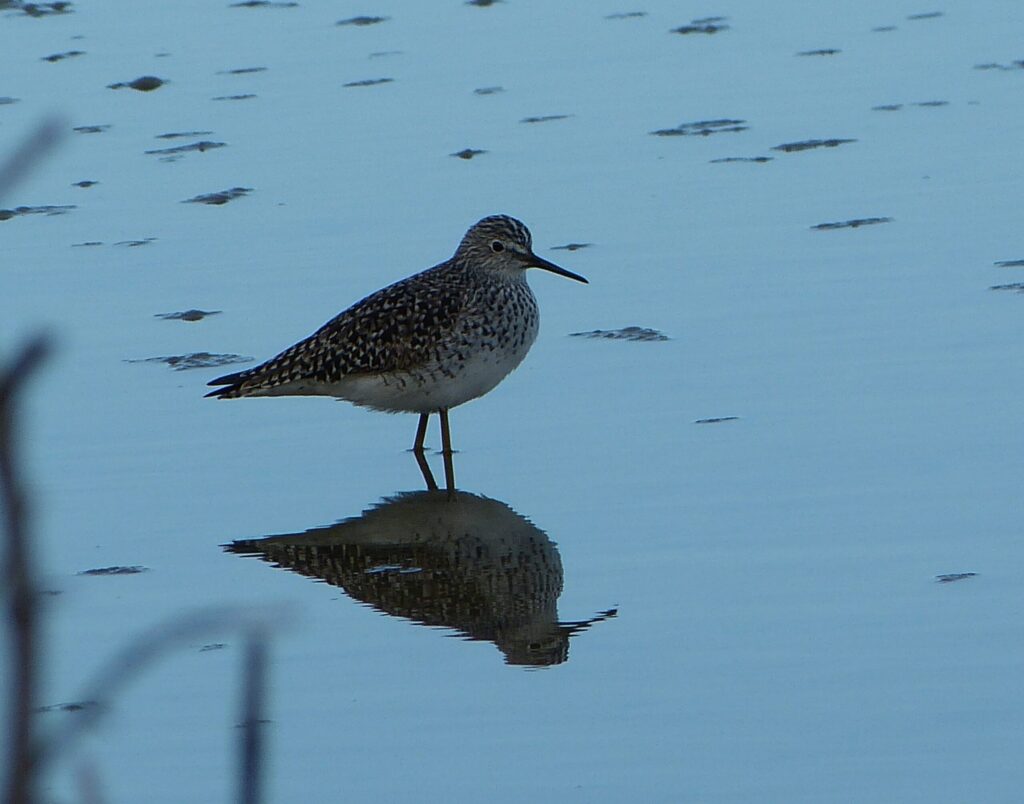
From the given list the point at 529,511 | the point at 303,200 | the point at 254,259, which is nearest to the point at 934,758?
the point at 529,511

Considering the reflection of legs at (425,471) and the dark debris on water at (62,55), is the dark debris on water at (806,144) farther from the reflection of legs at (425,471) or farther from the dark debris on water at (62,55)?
the dark debris on water at (62,55)

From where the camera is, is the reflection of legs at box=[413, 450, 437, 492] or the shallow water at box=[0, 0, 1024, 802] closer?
the shallow water at box=[0, 0, 1024, 802]

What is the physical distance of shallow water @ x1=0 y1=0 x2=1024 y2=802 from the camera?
4441 millimetres

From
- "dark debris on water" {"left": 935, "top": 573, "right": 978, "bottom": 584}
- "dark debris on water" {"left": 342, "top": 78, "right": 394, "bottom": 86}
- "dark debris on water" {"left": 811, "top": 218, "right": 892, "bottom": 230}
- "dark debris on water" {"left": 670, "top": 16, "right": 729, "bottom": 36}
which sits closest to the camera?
"dark debris on water" {"left": 935, "top": 573, "right": 978, "bottom": 584}

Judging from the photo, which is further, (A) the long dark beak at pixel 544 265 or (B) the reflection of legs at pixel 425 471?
(A) the long dark beak at pixel 544 265

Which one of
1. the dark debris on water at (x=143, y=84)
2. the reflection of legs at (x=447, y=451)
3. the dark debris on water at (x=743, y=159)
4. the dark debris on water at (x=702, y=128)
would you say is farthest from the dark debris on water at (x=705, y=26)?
the reflection of legs at (x=447, y=451)

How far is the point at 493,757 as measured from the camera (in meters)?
4.29

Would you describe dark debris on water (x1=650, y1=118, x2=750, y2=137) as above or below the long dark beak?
below

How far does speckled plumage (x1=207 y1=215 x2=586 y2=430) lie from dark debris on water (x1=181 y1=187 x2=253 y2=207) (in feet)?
8.54

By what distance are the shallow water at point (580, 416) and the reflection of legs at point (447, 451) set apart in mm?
48

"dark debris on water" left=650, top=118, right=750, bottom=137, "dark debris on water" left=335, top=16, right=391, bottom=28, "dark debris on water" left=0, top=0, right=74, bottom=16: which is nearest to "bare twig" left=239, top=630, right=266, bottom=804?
"dark debris on water" left=650, top=118, right=750, bottom=137

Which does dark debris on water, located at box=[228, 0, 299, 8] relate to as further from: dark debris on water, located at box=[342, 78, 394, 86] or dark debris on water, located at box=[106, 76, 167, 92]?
dark debris on water, located at box=[342, 78, 394, 86]

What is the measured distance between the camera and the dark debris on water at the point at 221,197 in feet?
31.7

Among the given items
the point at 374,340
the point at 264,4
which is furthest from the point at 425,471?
the point at 264,4
